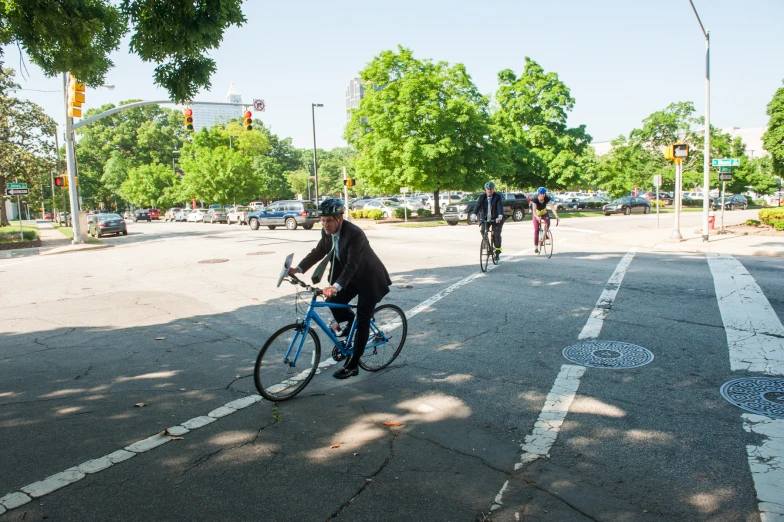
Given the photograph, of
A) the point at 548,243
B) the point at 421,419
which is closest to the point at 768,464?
the point at 421,419

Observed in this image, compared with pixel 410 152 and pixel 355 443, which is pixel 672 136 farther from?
pixel 355 443

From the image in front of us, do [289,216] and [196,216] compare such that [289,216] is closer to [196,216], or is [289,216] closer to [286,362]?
[286,362]

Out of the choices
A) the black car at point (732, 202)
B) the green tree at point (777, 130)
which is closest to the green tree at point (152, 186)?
the black car at point (732, 202)

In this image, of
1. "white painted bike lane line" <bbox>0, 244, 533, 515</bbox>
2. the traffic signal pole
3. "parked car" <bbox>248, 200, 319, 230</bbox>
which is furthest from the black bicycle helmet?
"parked car" <bbox>248, 200, 319, 230</bbox>

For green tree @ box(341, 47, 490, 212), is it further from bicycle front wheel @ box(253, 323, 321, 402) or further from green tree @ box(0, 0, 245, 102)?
bicycle front wheel @ box(253, 323, 321, 402)

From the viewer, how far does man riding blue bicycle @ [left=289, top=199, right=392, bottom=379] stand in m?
5.00

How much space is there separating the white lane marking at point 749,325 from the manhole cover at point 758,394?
0.33m

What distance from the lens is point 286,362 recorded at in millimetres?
5082

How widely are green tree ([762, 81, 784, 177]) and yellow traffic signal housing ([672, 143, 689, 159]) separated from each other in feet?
73.5

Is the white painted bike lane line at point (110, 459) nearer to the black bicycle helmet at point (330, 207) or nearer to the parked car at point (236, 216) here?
the black bicycle helmet at point (330, 207)

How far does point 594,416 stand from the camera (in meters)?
4.31

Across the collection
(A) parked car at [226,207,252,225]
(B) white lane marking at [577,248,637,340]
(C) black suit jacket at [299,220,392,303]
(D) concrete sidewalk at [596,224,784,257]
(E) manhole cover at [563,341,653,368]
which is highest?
(A) parked car at [226,207,252,225]

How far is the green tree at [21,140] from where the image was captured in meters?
32.4

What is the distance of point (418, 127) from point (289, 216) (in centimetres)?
1037
